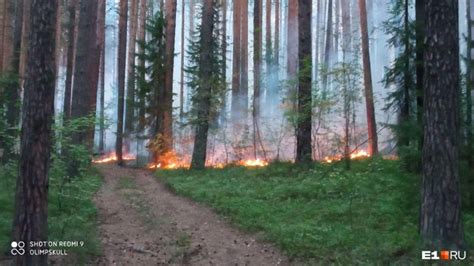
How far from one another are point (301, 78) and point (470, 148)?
22.2 feet

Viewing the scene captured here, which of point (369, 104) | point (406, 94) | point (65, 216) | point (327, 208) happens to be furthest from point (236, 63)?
point (65, 216)

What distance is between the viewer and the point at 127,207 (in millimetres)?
10445

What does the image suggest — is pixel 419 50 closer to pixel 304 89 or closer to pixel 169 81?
pixel 304 89

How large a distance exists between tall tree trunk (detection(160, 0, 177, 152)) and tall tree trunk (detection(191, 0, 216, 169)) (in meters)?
2.86

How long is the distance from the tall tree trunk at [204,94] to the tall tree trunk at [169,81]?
9.38ft

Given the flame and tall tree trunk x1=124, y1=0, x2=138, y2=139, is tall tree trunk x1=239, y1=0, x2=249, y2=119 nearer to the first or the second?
tall tree trunk x1=124, y1=0, x2=138, y2=139

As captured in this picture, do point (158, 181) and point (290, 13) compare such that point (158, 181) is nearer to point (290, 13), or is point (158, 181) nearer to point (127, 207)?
point (127, 207)

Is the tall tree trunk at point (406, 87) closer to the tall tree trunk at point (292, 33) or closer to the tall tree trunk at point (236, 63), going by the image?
the tall tree trunk at point (292, 33)

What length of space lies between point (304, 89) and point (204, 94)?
5.35m

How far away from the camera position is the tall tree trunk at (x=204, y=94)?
16594 millimetres

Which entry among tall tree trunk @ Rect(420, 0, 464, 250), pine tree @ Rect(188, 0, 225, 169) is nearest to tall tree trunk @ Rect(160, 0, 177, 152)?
pine tree @ Rect(188, 0, 225, 169)

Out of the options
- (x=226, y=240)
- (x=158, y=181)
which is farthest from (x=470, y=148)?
(x=158, y=181)

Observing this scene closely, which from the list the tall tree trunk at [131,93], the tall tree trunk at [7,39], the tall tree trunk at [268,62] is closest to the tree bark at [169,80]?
the tall tree trunk at [131,93]

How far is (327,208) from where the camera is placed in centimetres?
873
